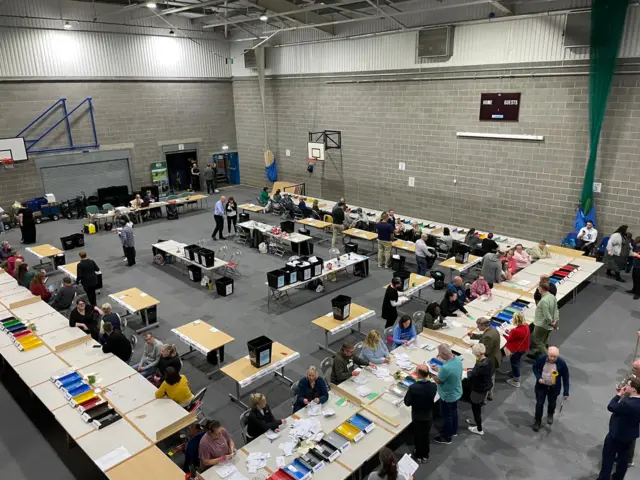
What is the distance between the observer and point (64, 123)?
1806 cm

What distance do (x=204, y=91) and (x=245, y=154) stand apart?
3462 mm

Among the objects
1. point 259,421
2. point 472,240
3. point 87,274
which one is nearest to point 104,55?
point 87,274

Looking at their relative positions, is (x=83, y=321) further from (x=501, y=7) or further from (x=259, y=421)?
(x=501, y=7)

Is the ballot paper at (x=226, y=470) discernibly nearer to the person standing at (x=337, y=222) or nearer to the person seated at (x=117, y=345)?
the person seated at (x=117, y=345)

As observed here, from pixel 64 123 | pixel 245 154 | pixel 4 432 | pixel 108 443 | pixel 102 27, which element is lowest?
pixel 4 432

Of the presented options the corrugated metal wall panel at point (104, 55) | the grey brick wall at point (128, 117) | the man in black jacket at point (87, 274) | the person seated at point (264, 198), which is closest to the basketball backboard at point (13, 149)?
the grey brick wall at point (128, 117)

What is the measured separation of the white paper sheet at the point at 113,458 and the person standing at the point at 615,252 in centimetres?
1147

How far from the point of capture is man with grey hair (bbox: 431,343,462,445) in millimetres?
6133

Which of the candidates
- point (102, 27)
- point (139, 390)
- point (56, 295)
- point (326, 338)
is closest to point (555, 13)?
point (326, 338)

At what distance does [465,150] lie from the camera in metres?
14.8

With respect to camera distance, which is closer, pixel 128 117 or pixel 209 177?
pixel 128 117

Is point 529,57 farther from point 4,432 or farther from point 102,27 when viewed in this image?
point 102,27

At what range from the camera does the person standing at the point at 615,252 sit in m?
11.5

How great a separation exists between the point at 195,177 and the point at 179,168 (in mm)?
985
